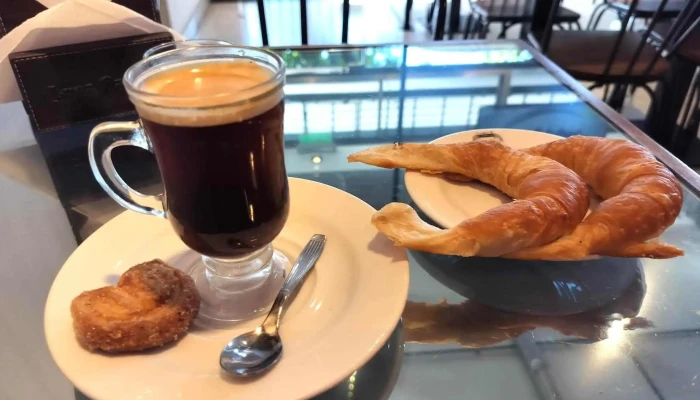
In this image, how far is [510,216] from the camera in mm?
698

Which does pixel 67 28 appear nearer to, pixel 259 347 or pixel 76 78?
pixel 76 78

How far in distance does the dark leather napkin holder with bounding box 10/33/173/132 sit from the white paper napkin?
0.07 feet

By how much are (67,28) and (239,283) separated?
66cm

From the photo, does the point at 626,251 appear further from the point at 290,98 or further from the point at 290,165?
the point at 290,98

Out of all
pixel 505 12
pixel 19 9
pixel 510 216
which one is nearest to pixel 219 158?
pixel 510 216

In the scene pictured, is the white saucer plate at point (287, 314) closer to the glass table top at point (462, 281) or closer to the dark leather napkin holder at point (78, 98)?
the glass table top at point (462, 281)

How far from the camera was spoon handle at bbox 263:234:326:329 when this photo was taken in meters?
0.63

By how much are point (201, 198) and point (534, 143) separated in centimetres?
70

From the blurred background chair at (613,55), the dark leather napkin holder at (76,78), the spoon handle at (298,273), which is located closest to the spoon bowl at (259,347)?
the spoon handle at (298,273)

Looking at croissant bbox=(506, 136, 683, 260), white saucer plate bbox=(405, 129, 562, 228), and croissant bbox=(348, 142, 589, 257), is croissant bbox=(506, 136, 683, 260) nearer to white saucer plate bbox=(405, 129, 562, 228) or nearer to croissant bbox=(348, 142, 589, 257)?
croissant bbox=(348, 142, 589, 257)

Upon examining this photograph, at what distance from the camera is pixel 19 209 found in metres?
0.94

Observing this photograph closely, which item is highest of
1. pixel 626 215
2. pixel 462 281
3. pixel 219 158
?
pixel 219 158

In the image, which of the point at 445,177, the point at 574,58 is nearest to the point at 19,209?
the point at 445,177

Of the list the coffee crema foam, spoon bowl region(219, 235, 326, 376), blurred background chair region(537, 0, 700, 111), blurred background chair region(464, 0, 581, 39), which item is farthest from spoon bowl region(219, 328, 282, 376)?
blurred background chair region(464, 0, 581, 39)
